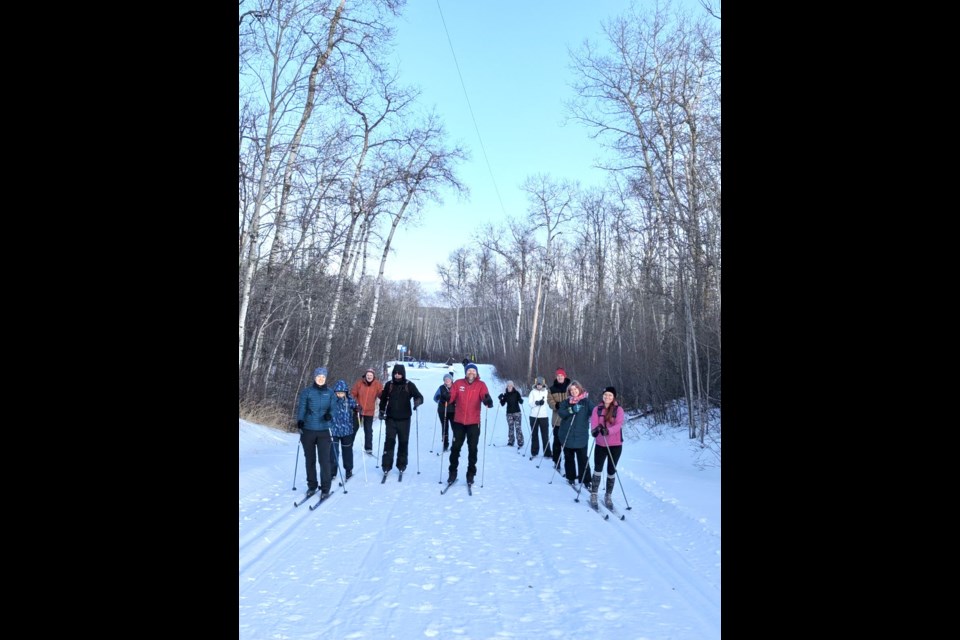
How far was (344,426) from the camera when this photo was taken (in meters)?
9.83

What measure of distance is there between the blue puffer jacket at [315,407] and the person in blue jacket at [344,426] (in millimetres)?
Answer: 1180

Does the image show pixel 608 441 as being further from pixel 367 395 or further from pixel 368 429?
pixel 368 429

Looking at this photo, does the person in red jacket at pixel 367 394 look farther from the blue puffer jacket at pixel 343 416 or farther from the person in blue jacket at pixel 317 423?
the person in blue jacket at pixel 317 423

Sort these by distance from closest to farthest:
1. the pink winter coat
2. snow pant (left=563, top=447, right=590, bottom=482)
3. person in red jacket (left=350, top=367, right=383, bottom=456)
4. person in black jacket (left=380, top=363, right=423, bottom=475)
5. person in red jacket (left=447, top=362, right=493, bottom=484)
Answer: the pink winter coat → person in red jacket (left=447, top=362, right=493, bottom=484) → snow pant (left=563, top=447, right=590, bottom=482) → person in black jacket (left=380, top=363, right=423, bottom=475) → person in red jacket (left=350, top=367, right=383, bottom=456)

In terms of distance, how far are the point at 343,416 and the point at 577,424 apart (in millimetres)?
3884

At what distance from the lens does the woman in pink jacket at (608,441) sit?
26.9ft

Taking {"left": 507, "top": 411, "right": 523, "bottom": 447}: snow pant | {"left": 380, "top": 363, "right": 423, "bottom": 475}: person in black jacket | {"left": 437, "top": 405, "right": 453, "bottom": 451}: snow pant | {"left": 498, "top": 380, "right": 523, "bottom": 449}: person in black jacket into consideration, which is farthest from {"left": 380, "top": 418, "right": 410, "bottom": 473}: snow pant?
{"left": 507, "top": 411, "right": 523, "bottom": 447}: snow pant

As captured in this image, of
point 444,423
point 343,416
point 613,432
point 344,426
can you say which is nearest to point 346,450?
point 344,426

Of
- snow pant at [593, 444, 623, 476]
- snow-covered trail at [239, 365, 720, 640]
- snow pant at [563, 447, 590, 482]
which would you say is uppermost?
snow pant at [593, 444, 623, 476]

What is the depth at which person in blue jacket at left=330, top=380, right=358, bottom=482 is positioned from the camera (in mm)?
9734

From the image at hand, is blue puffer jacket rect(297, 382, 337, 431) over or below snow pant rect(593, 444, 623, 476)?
over

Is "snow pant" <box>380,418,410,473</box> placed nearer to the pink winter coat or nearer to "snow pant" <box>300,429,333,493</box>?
"snow pant" <box>300,429,333,493</box>
